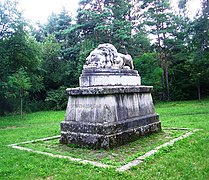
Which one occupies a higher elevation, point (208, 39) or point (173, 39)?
point (173, 39)

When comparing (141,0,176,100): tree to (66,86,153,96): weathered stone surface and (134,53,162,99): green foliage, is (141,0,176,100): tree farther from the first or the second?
(66,86,153,96): weathered stone surface

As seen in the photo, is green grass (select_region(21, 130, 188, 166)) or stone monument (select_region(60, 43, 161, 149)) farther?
stone monument (select_region(60, 43, 161, 149))

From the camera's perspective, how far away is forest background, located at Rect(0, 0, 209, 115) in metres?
19.4

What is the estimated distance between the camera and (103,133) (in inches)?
237

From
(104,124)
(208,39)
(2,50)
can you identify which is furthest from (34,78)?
(104,124)

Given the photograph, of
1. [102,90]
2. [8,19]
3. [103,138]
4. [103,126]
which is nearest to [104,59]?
[102,90]

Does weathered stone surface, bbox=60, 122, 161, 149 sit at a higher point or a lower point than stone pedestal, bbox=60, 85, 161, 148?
lower

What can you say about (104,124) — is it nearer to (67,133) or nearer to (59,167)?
(67,133)

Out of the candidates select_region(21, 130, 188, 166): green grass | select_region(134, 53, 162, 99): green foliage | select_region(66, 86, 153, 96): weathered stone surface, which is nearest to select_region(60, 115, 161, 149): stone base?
select_region(21, 130, 188, 166): green grass

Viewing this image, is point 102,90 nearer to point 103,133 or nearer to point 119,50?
point 103,133

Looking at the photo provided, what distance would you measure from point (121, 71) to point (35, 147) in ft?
9.94

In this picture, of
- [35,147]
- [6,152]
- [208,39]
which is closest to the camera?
[6,152]

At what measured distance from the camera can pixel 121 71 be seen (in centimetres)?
712

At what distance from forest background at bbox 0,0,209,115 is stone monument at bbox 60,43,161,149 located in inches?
376
